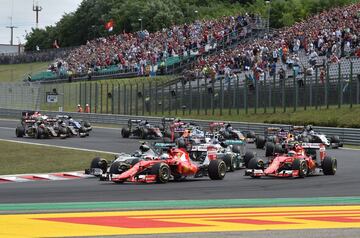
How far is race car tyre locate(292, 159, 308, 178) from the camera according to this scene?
23125mm

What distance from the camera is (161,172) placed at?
70.6 ft

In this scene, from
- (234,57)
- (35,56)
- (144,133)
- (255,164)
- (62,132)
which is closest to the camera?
(255,164)

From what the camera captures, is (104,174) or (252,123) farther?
(252,123)

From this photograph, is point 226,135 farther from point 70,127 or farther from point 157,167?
point 157,167

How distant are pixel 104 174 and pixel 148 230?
10426mm

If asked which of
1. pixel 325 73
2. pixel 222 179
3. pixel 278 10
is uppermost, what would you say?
pixel 278 10

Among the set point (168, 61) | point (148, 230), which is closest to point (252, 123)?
point (168, 61)

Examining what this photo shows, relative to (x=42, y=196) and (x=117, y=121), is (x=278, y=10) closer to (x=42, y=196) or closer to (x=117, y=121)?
(x=117, y=121)

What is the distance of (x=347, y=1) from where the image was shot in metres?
81.2

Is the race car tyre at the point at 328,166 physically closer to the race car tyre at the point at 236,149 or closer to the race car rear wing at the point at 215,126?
the race car tyre at the point at 236,149

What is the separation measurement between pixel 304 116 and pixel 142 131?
7932 mm

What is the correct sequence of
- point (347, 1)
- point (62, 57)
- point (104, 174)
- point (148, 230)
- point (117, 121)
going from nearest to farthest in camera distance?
→ point (148, 230) < point (104, 174) < point (117, 121) < point (347, 1) < point (62, 57)

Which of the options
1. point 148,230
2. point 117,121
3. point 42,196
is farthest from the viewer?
point 117,121

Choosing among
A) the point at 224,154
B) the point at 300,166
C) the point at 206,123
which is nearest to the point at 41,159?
the point at 224,154
